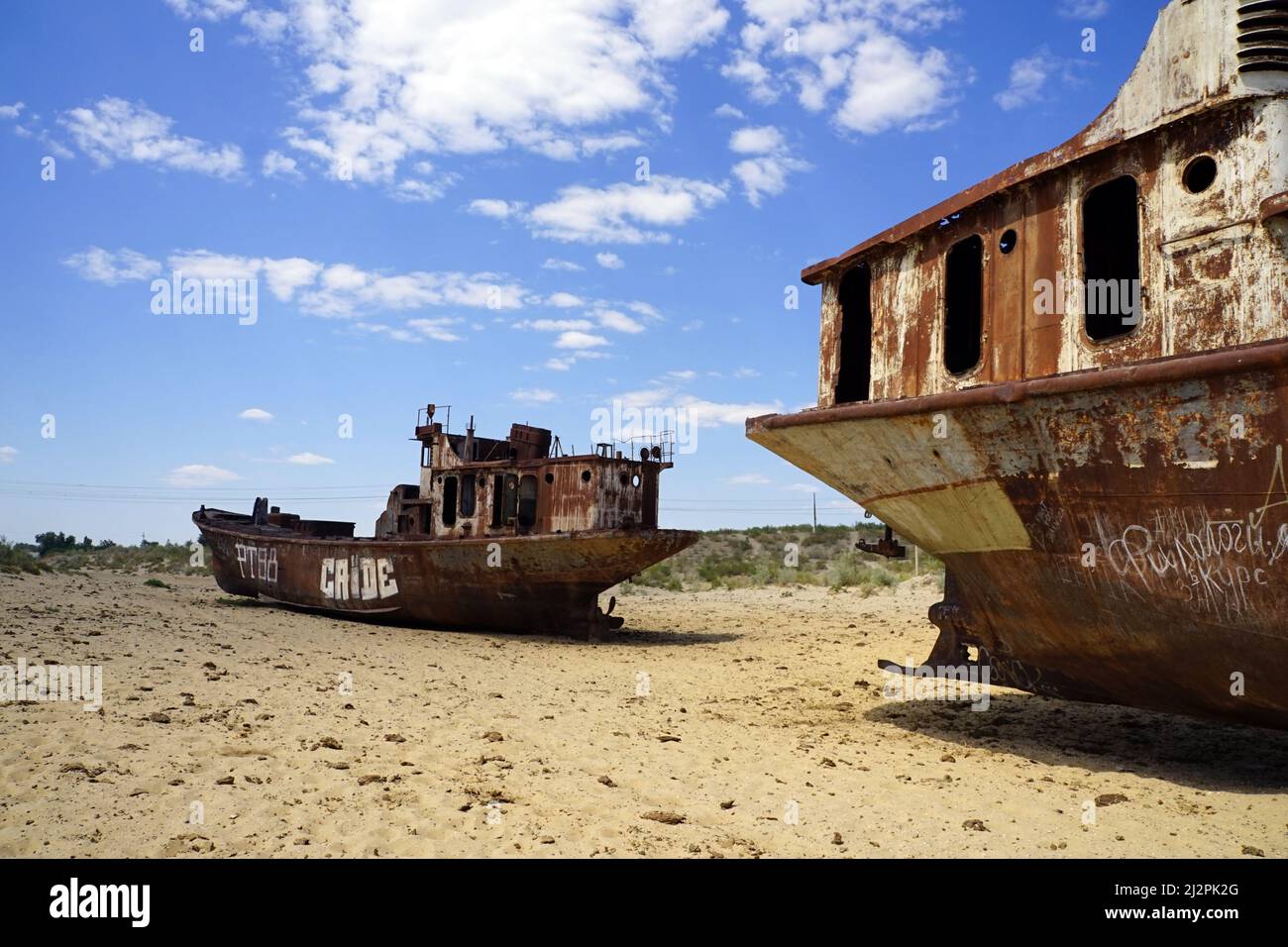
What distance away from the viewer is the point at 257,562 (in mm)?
17641

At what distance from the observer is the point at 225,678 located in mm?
7719

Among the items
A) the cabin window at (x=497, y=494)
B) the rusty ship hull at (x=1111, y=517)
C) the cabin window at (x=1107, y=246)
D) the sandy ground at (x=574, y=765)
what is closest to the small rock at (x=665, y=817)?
the sandy ground at (x=574, y=765)

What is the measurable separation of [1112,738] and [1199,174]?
426 cm

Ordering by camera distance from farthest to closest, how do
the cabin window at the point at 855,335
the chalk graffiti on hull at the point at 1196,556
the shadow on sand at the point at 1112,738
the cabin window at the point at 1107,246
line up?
the cabin window at the point at 855,335, the shadow on sand at the point at 1112,738, the cabin window at the point at 1107,246, the chalk graffiti on hull at the point at 1196,556

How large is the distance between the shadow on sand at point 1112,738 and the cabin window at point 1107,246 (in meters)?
2.89

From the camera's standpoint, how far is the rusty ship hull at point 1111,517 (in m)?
4.44

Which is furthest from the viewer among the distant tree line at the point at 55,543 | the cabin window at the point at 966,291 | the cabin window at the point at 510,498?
the distant tree line at the point at 55,543

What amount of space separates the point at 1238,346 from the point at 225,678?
7.88m

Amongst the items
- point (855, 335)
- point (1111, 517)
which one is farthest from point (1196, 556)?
point (855, 335)

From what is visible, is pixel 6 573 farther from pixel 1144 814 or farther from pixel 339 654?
pixel 1144 814

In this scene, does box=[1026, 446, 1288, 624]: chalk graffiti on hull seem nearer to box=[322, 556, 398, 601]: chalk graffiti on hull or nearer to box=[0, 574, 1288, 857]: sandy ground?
box=[0, 574, 1288, 857]: sandy ground

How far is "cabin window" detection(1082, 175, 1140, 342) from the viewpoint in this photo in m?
5.28

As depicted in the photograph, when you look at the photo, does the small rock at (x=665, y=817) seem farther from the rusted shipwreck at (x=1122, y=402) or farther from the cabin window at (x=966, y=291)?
the cabin window at (x=966, y=291)

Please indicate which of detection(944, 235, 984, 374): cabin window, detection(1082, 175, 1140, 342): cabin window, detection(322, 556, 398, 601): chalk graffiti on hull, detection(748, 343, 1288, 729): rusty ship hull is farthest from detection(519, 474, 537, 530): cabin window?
detection(1082, 175, 1140, 342): cabin window
